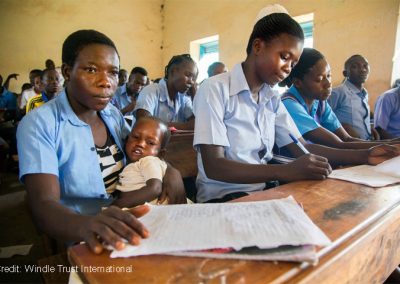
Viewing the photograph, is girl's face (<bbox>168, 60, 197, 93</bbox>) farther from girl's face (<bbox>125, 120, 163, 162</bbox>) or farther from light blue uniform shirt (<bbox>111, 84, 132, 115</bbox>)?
light blue uniform shirt (<bbox>111, 84, 132, 115</bbox>)

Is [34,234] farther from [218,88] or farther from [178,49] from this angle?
[178,49]

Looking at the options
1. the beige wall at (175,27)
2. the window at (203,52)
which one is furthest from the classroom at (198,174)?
the window at (203,52)

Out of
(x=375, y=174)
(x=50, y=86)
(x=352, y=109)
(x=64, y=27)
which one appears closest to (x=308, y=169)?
(x=375, y=174)

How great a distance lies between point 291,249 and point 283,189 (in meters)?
0.41

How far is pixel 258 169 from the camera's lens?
3.32 feet

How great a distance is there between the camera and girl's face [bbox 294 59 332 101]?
1.59m

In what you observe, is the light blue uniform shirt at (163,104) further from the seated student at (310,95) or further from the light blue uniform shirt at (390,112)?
the light blue uniform shirt at (390,112)

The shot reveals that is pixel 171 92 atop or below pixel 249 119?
atop

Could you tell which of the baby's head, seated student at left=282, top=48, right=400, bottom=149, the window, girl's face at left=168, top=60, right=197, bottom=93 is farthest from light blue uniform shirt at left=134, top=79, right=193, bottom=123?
the window

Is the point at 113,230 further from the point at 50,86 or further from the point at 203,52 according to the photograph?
the point at 203,52

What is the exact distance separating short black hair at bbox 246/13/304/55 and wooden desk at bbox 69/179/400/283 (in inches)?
25.0

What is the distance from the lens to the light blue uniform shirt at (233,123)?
112cm

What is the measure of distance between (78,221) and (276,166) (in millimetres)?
680

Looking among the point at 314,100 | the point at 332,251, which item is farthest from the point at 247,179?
the point at 314,100
